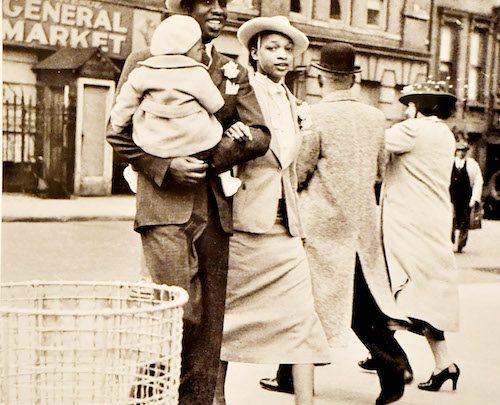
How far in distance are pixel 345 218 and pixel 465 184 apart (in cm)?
506

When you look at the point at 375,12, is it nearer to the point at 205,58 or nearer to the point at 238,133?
the point at 205,58

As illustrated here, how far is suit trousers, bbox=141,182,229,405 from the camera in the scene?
3.13 metres

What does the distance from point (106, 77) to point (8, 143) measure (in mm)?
2561

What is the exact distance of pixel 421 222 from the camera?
15.8ft

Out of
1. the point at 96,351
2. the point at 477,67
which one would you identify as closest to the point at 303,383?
the point at 96,351

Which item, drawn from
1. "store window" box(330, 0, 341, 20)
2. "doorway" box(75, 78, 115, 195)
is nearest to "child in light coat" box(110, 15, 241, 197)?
"store window" box(330, 0, 341, 20)

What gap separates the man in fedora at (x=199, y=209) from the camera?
3.12m

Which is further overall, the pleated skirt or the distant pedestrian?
the distant pedestrian

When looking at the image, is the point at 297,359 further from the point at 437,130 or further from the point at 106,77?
the point at 106,77

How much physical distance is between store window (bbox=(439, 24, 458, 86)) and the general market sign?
3852mm

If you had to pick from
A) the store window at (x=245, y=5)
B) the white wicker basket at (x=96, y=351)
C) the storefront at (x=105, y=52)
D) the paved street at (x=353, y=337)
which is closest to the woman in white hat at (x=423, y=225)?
the paved street at (x=353, y=337)

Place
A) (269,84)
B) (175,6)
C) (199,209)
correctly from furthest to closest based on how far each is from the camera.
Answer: (269,84), (175,6), (199,209)

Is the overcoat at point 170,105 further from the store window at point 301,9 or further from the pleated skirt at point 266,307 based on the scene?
the store window at point 301,9

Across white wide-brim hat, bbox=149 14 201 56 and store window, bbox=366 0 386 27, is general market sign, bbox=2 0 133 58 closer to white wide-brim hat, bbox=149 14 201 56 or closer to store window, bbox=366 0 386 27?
store window, bbox=366 0 386 27
